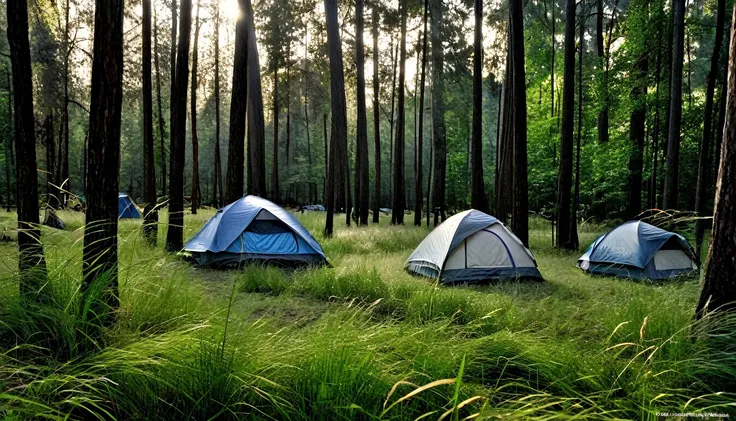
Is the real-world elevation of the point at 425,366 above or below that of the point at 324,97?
below

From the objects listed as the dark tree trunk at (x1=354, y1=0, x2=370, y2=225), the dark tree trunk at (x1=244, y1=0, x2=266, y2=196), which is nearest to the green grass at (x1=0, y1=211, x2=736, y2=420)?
the dark tree trunk at (x1=244, y1=0, x2=266, y2=196)

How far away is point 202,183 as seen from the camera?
59.0 metres

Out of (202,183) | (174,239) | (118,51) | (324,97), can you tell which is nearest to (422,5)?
(324,97)

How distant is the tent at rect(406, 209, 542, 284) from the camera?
291 inches

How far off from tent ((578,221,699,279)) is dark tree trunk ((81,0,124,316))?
8856 mm

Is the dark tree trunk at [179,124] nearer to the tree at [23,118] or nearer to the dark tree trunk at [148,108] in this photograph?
the dark tree trunk at [148,108]

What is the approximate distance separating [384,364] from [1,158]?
107 ft

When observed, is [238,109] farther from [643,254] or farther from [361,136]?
[643,254]

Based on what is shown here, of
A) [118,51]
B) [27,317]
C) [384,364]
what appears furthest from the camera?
[118,51]

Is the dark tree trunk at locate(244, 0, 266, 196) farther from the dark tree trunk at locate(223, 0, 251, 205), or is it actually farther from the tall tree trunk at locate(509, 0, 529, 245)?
the tall tree trunk at locate(509, 0, 529, 245)

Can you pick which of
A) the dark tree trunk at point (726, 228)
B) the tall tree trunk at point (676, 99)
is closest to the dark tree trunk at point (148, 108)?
the dark tree trunk at point (726, 228)

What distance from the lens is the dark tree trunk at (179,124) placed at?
8570 mm

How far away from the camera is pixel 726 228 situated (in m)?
3.02

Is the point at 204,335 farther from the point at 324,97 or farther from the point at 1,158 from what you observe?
the point at 1,158
